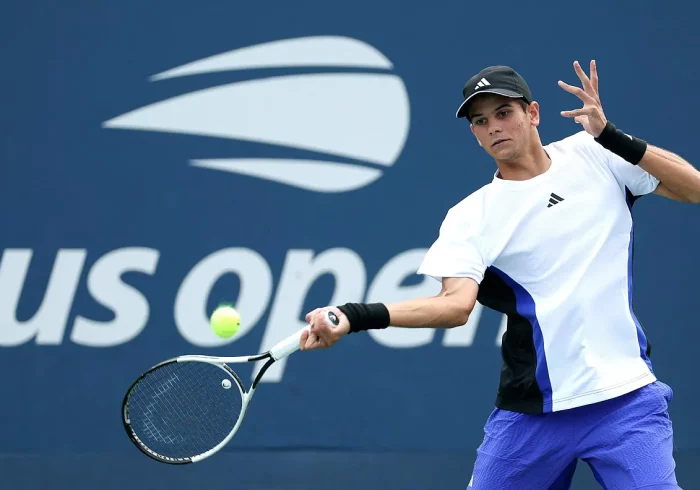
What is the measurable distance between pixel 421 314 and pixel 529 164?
2.11ft

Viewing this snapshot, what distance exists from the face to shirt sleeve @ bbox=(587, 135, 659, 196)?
0.26 metres

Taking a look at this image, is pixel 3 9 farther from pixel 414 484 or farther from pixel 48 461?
pixel 414 484

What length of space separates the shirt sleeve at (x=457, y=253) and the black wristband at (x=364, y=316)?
319 millimetres

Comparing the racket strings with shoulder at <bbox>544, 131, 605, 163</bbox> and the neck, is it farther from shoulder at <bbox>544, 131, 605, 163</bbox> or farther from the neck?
shoulder at <bbox>544, 131, 605, 163</bbox>

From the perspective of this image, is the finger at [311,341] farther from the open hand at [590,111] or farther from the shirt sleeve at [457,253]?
the open hand at [590,111]

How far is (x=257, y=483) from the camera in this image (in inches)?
207

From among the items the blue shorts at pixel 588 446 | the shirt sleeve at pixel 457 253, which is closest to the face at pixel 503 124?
the shirt sleeve at pixel 457 253

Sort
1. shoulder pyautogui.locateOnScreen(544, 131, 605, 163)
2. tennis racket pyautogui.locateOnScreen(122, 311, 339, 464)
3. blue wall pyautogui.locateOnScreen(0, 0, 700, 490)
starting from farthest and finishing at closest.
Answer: blue wall pyautogui.locateOnScreen(0, 0, 700, 490), tennis racket pyautogui.locateOnScreen(122, 311, 339, 464), shoulder pyautogui.locateOnScreen(544, 131, 605, 163)

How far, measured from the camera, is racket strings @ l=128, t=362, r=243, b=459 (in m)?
4.07

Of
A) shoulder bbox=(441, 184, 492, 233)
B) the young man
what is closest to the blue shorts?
the young man

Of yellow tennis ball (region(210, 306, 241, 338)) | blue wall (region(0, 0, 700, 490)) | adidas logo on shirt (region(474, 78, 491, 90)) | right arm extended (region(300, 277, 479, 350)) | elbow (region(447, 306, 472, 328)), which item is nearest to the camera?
right arm extended (region(300, 277, 479, 350))

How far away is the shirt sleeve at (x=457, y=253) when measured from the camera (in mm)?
3404

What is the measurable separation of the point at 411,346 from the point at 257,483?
38.5 inches

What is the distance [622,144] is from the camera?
3.26 meters
